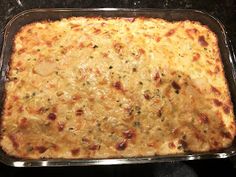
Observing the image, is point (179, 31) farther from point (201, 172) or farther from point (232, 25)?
point (201, 172)

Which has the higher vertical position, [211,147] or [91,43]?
[91,43]

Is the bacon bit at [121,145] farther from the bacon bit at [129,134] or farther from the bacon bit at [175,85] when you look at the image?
the bacon bit at [175,85]

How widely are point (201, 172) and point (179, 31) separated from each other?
1.05m

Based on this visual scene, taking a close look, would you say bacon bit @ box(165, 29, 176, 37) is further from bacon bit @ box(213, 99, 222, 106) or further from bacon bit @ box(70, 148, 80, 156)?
bacon bit @ box(70, 148, 80, 156)

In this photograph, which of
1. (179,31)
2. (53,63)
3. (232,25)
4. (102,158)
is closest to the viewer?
(102,158)

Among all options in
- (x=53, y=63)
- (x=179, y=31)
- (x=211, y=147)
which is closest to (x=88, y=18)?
(x=53, y=63)

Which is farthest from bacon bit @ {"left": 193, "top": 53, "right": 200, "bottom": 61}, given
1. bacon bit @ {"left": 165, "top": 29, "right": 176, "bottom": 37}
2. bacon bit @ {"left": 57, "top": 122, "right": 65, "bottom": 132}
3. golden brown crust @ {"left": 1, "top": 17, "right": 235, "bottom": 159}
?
bacon bit @ {"left": 57, "top": 122, "right": 65, "bottom": 132}

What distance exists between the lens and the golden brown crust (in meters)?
2.27

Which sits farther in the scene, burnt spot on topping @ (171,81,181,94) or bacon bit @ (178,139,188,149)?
burnt spot on topping @ (171,81,181,94)

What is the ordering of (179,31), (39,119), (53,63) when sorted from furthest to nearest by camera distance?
1. (179,31)
2. (53,63)
3. (39,119)

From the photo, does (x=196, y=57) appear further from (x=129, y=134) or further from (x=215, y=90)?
(x=129, y=134)

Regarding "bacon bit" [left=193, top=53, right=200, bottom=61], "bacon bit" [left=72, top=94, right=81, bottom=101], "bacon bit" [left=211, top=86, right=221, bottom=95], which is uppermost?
"bacon bit" [left=193, top=53, right=200, bottom=61]

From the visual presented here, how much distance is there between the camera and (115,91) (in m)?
2.43

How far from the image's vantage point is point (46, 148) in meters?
2.22
